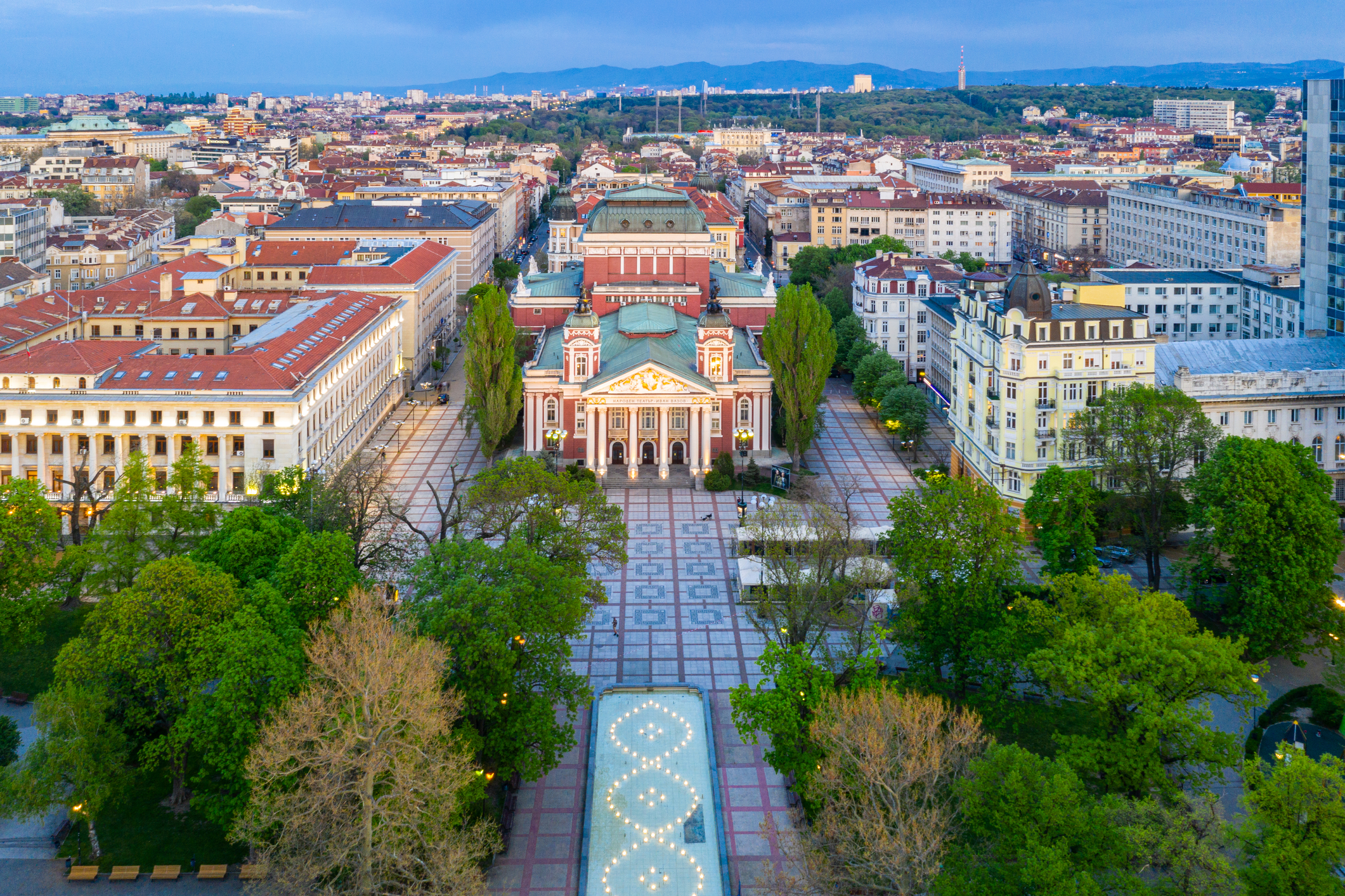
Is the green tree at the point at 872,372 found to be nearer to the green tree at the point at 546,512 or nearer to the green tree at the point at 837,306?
the green tree at the point at 837,306

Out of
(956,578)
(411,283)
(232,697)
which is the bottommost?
(232,697)

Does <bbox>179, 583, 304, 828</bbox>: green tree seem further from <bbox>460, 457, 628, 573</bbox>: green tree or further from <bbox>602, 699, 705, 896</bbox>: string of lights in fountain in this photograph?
<bbox>460, 457, 628, 573</bbox>: green tree

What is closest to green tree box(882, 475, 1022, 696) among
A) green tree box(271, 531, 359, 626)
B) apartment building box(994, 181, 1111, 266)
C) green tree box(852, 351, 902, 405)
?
green tree box(271, 531, 359, 626)

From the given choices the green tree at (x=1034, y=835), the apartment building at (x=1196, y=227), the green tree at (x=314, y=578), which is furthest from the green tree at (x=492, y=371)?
the apartment building at (x=1196, y=227)

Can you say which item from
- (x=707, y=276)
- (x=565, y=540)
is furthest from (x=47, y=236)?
(x=565, y=540)

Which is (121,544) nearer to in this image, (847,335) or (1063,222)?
(847,335)

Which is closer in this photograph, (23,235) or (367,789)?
(367,789)

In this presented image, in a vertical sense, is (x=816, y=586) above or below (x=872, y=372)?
below

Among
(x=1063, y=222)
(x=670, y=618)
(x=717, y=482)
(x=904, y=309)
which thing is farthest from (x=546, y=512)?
(x=1063, y=222)
